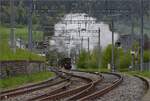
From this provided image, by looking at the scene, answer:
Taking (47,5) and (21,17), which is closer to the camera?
(47,5)

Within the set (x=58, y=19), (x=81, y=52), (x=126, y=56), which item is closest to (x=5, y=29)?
(x=58, y=19)

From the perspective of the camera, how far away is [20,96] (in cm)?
2070

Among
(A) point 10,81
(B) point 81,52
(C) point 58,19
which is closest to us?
(A) point 10,81

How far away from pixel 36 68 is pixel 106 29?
178 feet

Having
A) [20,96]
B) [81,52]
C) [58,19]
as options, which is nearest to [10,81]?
[20,96]

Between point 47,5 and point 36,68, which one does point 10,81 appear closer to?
point 36,68

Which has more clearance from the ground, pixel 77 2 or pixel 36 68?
pixel 77 2

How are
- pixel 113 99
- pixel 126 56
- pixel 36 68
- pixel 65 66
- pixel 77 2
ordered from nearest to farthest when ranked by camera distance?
pixel 113 99, pixel 36 68, pixel 77 2, pixel 65 66, pixel 126 56

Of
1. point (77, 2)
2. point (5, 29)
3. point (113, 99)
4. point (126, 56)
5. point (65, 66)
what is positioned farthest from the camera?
point (126, 56)

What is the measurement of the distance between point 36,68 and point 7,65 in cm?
1321

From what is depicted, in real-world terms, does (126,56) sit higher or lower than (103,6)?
lower

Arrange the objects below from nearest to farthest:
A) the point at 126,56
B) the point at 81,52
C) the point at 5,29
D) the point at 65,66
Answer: the point at 5,29 → the point at 65,66 → the point at 126,56 → the point at 81,52

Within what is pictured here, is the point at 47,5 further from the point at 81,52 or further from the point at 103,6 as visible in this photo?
the point at 81,52

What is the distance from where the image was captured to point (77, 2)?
48.4 meters
